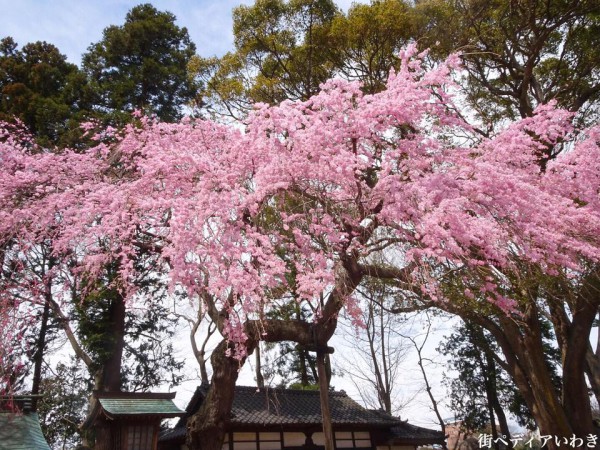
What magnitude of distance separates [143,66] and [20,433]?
11361 mm

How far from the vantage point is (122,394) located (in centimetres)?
1020

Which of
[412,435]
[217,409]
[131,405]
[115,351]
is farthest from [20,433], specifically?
[412,435]

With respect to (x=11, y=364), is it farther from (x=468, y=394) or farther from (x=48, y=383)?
(x=468, y=394)

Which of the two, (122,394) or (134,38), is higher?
(134,38)

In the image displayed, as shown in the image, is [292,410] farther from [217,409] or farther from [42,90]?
[42,90]

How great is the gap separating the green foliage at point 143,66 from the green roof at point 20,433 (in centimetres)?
956

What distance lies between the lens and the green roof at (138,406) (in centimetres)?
972

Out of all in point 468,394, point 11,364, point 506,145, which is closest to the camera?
point 506,145

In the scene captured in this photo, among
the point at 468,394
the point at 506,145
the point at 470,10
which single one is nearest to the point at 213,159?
the point at 506,145

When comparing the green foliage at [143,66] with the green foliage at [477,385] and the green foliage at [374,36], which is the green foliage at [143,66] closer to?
the green foliage at [374,36]

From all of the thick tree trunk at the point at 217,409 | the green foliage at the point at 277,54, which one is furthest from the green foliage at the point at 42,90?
the thick tree trunk at the point at 217,409

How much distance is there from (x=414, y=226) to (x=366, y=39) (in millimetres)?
6091

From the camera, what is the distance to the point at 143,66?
1591 cm

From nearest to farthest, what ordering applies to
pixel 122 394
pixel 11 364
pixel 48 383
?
pixel 11 364, pixel 122 394, pixel 48 383
